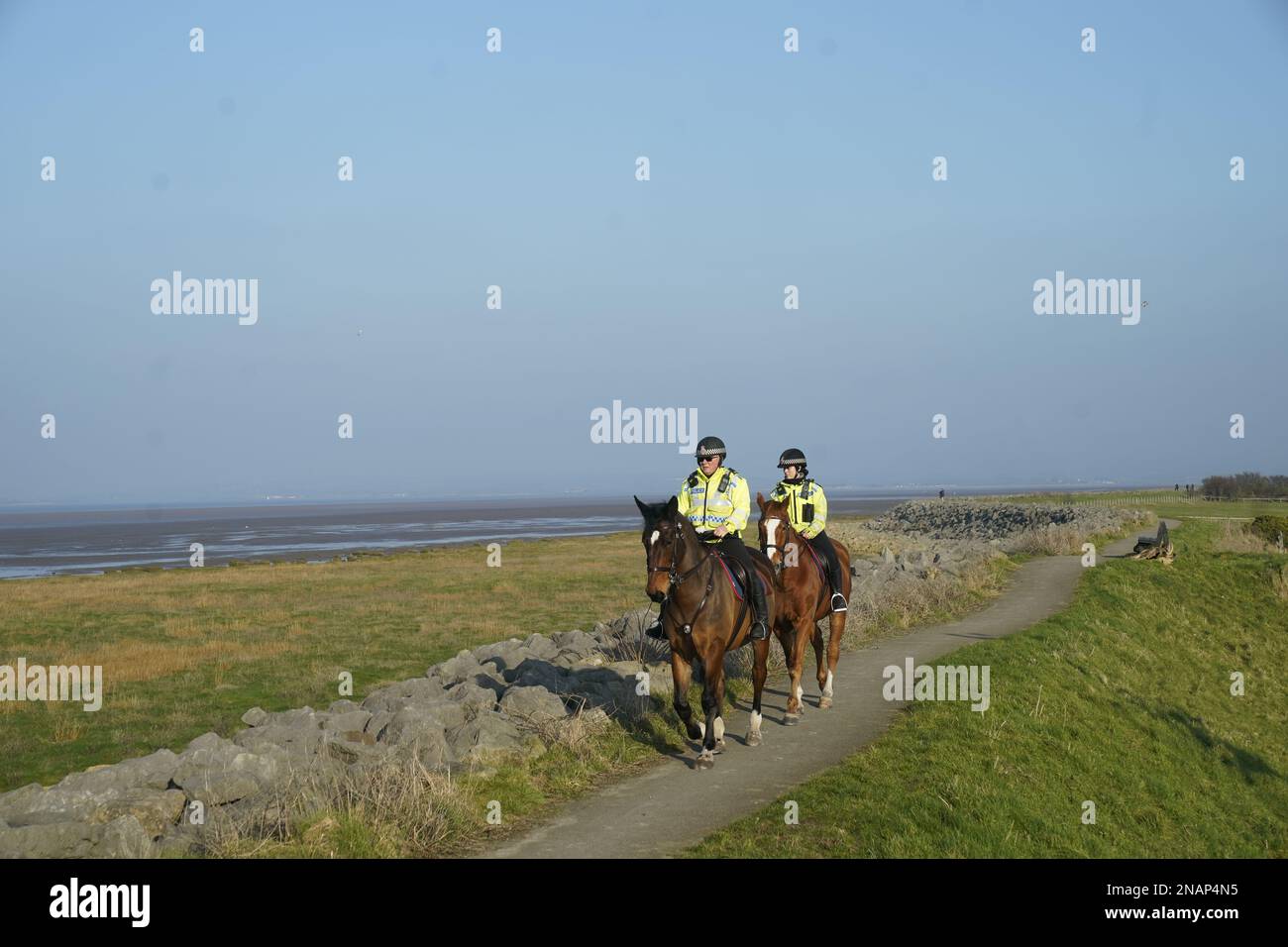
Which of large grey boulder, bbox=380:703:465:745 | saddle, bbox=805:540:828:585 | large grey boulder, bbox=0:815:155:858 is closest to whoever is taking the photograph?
large grey boulder, bbox=0:815:155:858

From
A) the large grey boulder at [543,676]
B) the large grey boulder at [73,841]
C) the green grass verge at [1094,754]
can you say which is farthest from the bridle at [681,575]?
the large grey boulder at [73,841]

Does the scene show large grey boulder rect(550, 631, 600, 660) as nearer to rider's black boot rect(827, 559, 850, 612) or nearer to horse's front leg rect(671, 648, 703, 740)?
rider's black boot rect(827, 559, 850, 612)

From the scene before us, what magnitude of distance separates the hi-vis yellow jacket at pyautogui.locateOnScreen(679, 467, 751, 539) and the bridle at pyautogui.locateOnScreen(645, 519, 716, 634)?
1.62ft

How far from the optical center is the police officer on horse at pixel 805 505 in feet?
45.8

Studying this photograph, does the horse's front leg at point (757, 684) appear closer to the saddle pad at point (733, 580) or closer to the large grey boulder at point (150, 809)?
the saddle pad at point (733, 580)

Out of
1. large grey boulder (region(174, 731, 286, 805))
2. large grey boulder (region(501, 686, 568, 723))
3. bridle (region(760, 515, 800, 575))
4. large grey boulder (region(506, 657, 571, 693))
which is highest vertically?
bridle (region(760, 515, 800, 575))

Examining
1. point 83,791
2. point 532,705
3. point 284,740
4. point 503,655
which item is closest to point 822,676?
point 532,705

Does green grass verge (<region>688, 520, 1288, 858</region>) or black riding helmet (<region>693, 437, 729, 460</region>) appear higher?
black riding helmet (<region>693, 437, 729, 460</region>)

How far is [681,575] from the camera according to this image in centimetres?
1086

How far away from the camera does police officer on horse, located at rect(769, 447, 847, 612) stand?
13961 millimetres

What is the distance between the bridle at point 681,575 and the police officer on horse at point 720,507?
1.48 ft

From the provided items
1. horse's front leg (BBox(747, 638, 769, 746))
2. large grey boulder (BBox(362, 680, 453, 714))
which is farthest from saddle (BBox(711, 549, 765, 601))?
large grey boulder (BBox(362, 680, 453, 714))

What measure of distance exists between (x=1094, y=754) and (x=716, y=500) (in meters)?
7.00
